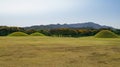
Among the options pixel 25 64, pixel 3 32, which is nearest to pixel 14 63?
pixel 25 64

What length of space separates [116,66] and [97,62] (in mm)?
1419

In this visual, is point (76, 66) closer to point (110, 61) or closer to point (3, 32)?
point (110, 61)

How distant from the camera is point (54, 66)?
1292cm

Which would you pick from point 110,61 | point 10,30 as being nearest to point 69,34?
point 10,30

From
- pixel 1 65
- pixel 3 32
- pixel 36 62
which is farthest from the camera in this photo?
pixel 3 32

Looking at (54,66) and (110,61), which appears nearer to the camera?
(54,66)

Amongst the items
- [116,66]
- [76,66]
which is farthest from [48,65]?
[116,66]

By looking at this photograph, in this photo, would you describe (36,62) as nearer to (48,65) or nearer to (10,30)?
(48,65)

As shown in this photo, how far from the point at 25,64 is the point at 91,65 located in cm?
350

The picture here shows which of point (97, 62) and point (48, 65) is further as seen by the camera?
point (97, 62)

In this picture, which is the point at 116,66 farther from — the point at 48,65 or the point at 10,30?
the point at 10,30

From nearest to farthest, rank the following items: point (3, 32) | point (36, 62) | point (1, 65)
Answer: point (1, 65)
point (36, 62)
point (3, 32)

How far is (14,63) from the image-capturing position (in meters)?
13.6

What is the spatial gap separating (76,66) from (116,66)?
A: 2.11 m
